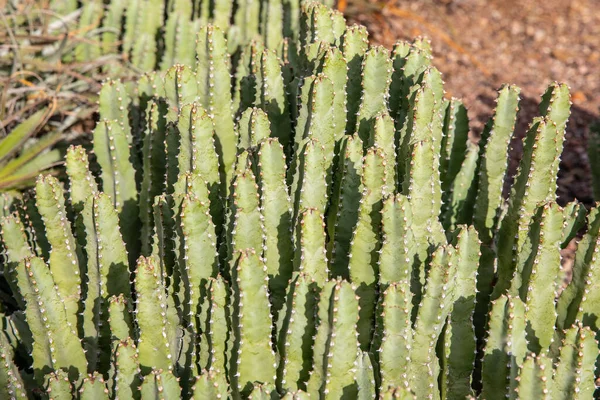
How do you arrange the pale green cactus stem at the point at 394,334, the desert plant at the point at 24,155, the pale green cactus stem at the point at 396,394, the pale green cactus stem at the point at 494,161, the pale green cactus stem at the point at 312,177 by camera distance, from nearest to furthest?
the pale green cactus stem at the point at 396,394, the pale green cactus stem at the point at 394,334, the pale green cactus stem at the point at 312,177, the pale green cactus stem at the point at 494,161, the desert plant at the point at 24,155

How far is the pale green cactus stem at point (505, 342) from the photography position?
2488 mm

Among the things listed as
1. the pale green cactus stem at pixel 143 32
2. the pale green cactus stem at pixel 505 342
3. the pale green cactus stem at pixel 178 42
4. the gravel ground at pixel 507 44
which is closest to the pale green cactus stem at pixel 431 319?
the pale green cactus stem at pixel 505 342

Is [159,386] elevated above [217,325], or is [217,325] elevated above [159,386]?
[217,325]

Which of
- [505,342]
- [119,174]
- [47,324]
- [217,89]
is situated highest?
[217,89]

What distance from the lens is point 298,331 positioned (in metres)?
2.53

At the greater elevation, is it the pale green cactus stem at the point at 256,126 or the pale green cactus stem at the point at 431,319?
the pale green cactus stem at the point at 256,126

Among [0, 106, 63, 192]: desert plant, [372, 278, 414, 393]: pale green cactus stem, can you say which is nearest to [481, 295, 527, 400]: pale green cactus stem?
[372, 278, 414, 393]: pale green cactus stem

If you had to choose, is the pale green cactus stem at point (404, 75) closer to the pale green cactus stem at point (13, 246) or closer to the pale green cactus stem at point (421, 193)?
the pale green cactus stem at point (421, 193)

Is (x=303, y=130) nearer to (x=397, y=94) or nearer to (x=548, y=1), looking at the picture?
(x=397, y=94)

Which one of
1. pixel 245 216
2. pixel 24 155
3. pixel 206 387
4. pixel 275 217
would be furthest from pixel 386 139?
pixel 24 155

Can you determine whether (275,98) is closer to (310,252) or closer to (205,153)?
(205,153)

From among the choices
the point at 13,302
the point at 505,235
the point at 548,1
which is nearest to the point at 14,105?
the point at 13,302

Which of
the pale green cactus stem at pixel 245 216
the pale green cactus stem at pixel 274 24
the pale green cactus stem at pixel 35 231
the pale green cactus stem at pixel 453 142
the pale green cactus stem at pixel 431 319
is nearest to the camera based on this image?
the pale green cactus stem at pixel 431 319

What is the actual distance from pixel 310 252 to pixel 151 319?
23.6 inches
